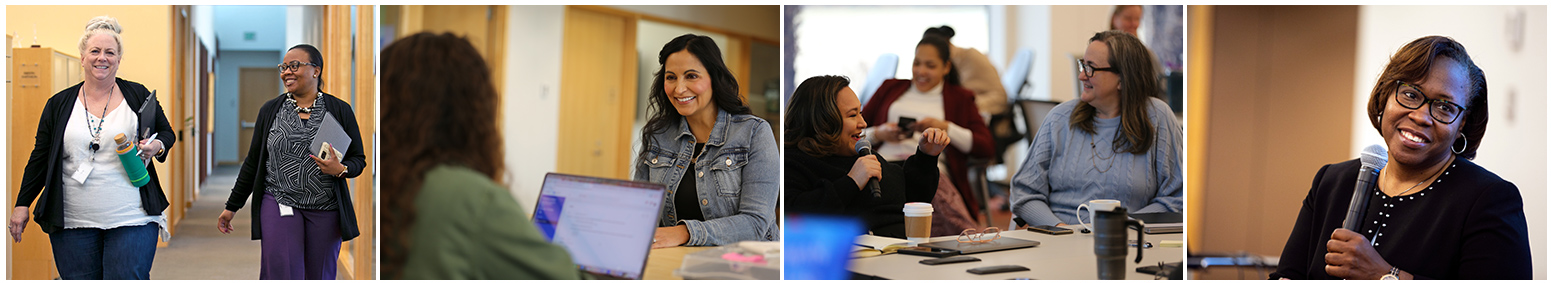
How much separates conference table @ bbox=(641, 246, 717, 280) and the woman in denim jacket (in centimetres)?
15

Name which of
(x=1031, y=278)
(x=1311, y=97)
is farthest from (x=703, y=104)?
(x=1311, y=97)

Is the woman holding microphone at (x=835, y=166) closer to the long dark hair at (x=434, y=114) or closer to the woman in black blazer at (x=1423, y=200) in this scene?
the long dark hair at (x=434, y=114)

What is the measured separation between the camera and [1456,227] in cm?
249

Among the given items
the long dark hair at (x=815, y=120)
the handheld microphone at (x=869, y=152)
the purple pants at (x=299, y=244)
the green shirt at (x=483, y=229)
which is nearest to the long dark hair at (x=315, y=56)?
the purple pants at (x=299, y=244)

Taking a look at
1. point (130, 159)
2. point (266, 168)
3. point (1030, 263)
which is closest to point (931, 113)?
point (1030, 263)

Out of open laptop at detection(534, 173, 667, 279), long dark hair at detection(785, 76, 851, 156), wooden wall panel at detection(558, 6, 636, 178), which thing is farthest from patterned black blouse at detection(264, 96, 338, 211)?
long dark hair at detection(785, 76, 851, 156)

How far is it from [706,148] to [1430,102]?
80.0 inches

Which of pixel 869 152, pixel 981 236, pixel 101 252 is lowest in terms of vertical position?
pixel 101 252

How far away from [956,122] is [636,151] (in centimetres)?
109

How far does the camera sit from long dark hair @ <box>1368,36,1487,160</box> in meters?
2.67

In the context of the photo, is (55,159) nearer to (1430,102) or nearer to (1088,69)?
(1088,69)

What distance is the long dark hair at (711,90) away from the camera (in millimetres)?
2846

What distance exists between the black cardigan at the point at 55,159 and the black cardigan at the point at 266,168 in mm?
245

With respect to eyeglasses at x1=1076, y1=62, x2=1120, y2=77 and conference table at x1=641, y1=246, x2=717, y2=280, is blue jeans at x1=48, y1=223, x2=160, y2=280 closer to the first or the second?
conference table at x1=641, y1=246, x2=717, y2=280
